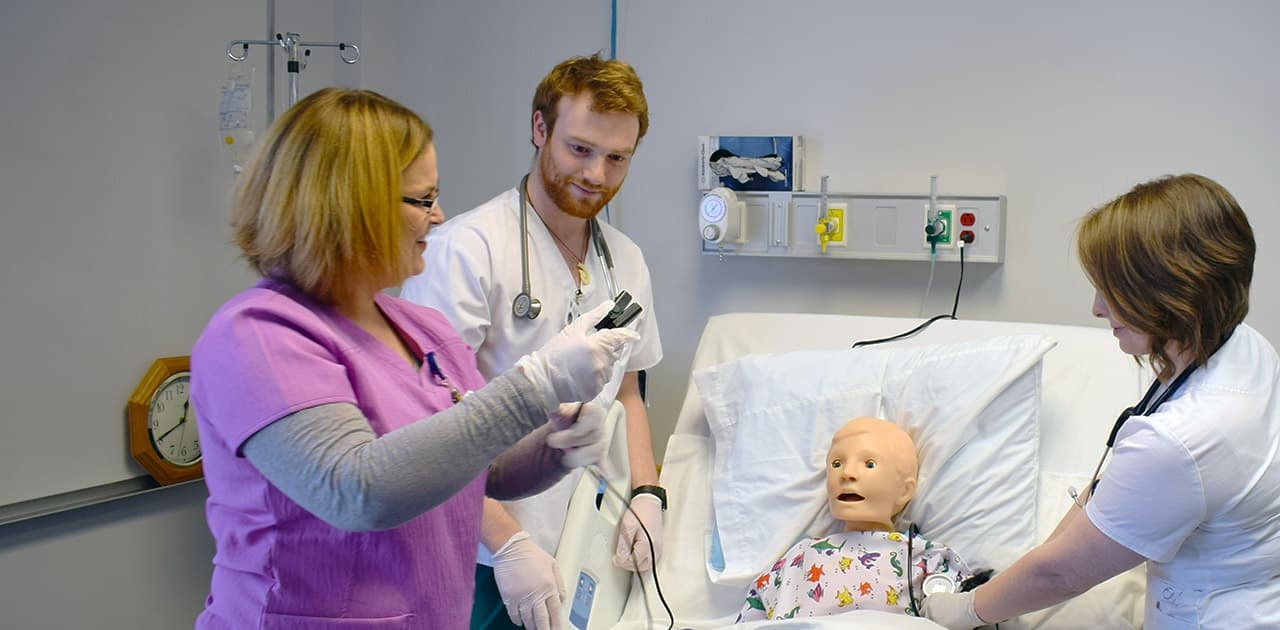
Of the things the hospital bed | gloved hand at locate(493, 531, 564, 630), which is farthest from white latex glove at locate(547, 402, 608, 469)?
the hospital bed

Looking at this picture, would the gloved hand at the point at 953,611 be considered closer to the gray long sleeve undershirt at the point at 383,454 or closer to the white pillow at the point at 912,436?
the white pillow at the point at 912,436

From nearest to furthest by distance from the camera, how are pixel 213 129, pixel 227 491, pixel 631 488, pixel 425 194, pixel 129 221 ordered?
pixel 227 491 < pixel 425 194 < pixel 631 488 < pixel 129 221 < pixel 213 129

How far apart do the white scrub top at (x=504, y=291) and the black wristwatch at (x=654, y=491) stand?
0.54ft

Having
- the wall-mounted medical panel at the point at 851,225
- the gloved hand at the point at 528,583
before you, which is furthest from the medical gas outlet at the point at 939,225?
the gloved hand at the point at 528,583

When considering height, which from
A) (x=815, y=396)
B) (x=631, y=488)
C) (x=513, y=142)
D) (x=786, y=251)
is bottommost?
(x=631, y=488)

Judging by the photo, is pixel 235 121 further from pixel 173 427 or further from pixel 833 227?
pixel 833 227

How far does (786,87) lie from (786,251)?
0.40 m

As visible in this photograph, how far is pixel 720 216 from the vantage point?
2.56m

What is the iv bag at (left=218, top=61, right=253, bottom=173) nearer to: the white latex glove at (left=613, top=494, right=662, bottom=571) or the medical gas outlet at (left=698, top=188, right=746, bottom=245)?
the medical gas outlet at (left=698, top=188, right=746, bottom=245)

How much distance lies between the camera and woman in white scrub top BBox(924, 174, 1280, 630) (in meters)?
1.34

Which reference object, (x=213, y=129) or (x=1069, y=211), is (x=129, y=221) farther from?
(x=1069, y=211)

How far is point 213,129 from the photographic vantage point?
2502 millimetres

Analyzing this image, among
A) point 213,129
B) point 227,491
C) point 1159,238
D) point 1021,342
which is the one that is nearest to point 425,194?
point 227,491

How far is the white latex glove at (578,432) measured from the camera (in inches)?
51.6
